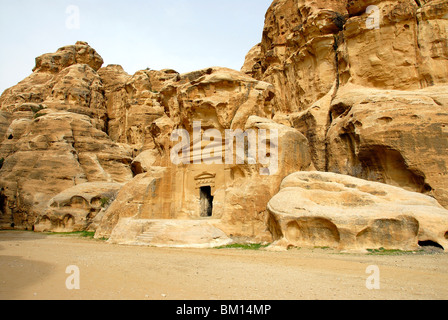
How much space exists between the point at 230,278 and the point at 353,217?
5.91m

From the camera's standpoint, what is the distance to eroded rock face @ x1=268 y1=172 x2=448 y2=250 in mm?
9891

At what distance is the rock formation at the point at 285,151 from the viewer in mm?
11430

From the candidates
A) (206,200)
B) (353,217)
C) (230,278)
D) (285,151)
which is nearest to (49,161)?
(206,200)

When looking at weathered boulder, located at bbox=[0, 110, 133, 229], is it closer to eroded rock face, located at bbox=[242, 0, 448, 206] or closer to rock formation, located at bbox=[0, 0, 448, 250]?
rock formation, located at bbox=[0, 0, 448, 250]

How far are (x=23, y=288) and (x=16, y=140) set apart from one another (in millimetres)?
30909

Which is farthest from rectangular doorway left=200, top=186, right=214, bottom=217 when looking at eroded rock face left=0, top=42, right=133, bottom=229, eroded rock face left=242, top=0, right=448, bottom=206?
eroded rock face left=0, top=42, right=133, bottom=229

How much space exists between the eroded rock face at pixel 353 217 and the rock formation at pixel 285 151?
0.04 meters

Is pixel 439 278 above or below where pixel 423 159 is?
below

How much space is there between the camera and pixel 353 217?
10.2 metres

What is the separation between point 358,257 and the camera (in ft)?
28.6

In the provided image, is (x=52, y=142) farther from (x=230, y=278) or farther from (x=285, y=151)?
(x=230, y=278)

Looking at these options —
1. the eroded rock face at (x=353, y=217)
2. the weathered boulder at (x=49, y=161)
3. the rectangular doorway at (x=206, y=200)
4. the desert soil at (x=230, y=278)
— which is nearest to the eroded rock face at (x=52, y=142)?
the weathered boulder at (x=49, y=161)
